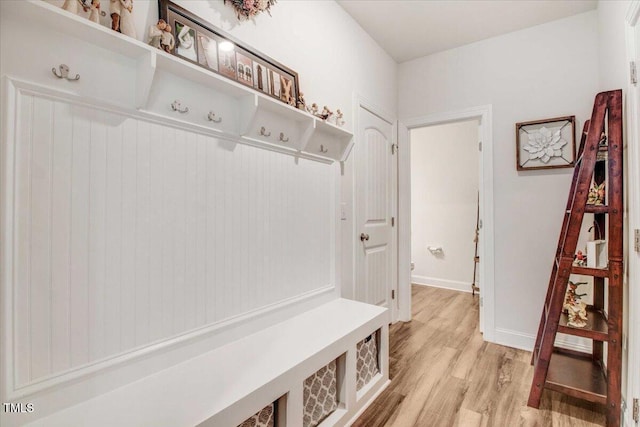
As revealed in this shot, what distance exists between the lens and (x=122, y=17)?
1063 millimetres

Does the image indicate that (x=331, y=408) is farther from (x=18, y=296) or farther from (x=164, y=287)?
(x=18, y=296)

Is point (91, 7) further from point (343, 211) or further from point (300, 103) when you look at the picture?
point (343, 211)

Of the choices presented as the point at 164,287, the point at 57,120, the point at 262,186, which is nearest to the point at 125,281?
the point at 164,287

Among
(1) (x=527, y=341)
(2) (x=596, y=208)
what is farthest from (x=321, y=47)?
(1) (x=527, y=341)

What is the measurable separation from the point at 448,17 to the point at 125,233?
2765mm

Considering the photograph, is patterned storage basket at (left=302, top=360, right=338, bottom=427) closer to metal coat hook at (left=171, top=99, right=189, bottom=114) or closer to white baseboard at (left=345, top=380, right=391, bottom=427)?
white baseboard at (left=345, top=380, right=391, bottom=427)

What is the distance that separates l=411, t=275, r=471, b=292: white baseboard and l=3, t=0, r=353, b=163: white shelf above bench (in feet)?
10.6

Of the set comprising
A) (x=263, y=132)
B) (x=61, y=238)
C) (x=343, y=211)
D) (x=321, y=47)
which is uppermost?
(x=321, y=47)

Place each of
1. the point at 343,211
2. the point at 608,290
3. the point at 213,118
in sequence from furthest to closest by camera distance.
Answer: the point at 343,211, the point at 608,290, the point at 213,118

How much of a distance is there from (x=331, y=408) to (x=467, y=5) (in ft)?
9.52

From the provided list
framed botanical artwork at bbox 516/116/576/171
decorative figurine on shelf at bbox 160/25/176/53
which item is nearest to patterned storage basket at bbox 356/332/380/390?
decorative figurine on shelf at bbox 160/25/176/53

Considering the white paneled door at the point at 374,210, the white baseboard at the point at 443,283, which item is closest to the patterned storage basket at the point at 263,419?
the white paneled door at the point at 374,210

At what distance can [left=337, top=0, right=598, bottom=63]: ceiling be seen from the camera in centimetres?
229

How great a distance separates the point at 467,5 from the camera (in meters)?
2.30
